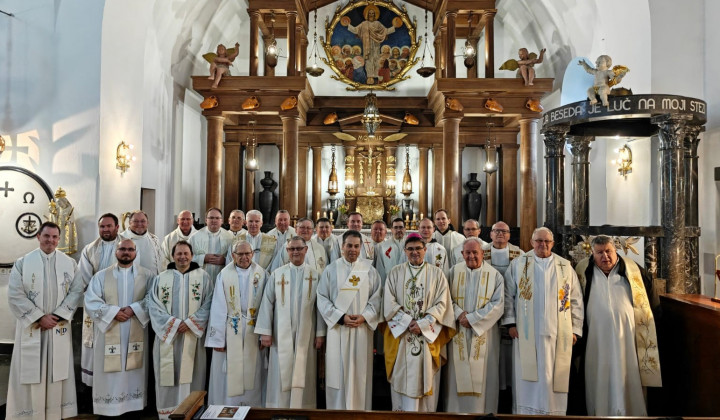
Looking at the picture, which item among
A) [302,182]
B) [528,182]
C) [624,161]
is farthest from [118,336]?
[302,182]

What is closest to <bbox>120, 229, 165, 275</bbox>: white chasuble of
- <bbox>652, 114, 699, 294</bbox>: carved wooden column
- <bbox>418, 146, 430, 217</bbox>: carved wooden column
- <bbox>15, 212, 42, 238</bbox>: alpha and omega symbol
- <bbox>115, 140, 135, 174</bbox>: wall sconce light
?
<bbox>15, 212, 42, 238</bbox>: alpha and omega symbol

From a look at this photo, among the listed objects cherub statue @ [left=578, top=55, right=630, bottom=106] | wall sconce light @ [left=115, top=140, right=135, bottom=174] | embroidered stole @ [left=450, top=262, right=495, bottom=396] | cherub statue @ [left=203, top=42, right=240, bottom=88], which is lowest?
embroidered stole @ [left=450, top=262, right=495, bottom=396]

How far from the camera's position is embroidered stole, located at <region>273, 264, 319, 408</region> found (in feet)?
17.1

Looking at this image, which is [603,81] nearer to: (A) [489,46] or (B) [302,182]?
(A) [489,46]

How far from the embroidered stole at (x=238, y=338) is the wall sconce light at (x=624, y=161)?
7151 mm

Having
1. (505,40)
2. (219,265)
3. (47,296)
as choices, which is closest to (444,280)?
(219,265)

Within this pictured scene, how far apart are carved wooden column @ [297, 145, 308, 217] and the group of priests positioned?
412 inches

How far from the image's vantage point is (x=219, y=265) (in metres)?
6.99

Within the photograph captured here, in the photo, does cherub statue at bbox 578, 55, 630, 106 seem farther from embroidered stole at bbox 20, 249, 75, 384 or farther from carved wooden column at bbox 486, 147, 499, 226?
carved wooden column at bbox 486, 147, 499, 226

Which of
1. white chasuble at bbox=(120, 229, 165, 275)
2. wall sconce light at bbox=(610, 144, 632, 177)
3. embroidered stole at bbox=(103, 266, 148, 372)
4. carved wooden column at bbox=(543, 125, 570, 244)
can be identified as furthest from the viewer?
wall sconce light at bbox=(610, 144, 632, 177)

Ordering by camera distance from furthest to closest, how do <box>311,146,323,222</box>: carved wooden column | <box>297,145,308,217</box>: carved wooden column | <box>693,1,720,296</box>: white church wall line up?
<box>311,146,323,222</box>: carved wooden column, <box>297,145,308,217</box>: carved wooden column, <box>693,1,720,296</box>: white church wall

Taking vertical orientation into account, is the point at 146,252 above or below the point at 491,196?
below

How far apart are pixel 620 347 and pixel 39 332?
6.02 meters

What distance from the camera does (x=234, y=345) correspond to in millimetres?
5293
